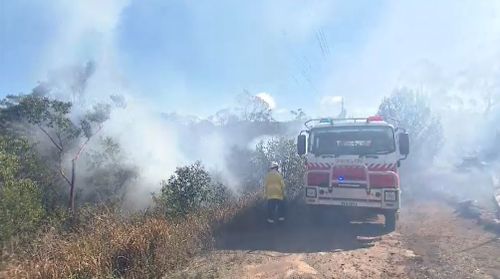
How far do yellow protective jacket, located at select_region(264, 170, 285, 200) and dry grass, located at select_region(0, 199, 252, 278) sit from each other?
2.65 meters

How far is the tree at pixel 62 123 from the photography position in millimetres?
17516

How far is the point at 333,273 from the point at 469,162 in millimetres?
23835

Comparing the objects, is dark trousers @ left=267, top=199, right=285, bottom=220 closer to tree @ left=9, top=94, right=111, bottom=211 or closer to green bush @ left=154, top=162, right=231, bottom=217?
green bush @ left=154, top=162, right=231, bottom=217

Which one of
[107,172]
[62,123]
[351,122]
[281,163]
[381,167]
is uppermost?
[62,123]

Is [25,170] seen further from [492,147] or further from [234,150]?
[492,147]

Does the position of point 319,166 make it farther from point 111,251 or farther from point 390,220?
point 111,251

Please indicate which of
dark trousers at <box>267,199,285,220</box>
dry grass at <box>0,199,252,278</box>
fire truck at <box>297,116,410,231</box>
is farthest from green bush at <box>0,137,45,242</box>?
fire truck at <box>297,116,410,231</box>

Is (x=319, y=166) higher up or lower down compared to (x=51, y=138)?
lower down

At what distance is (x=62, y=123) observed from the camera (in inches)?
717

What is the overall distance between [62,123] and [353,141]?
1395 cm

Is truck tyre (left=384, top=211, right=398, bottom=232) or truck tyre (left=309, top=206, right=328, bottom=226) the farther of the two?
truck tyre (left=309, top=206, right=328, bottom=226)

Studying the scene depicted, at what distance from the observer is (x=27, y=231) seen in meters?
12.6

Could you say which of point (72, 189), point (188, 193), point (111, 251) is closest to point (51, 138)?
point (72, 189)

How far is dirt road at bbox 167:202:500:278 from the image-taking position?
617 cm
